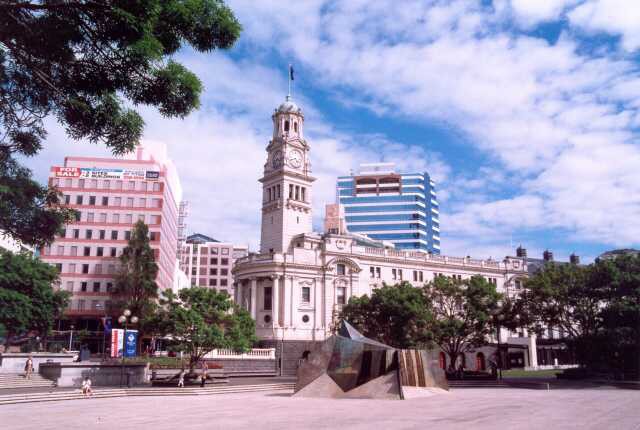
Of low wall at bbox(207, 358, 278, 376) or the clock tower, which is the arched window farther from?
low wall at bbox(207, 358, 278, 376)

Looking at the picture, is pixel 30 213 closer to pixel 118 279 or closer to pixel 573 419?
pixel 573 419

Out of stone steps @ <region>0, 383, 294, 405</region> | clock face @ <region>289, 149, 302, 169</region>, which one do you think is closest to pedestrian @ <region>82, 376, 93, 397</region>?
stone steps @ <region>0, 383, 294, 405</region>

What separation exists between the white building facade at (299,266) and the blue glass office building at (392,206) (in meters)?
51.9

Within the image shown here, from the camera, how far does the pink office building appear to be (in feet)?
245

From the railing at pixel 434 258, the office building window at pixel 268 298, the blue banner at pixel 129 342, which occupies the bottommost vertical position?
the blue banner at pixel 129 342

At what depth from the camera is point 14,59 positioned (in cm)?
1412

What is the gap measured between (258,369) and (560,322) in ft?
99.5

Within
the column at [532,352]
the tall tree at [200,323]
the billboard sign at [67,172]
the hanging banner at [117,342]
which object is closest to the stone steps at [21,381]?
the hanging banner at [117,342]

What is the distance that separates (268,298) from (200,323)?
1122 inches

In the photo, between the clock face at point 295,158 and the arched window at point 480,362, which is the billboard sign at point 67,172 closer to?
the clock face at point 295,158

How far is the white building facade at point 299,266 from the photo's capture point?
220ft

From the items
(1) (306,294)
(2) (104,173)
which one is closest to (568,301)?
(1) (306,294)

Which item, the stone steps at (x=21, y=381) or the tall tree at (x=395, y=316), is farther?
the tall tree at (x=395, y=316)

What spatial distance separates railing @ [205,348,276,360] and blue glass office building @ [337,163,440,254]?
75.3 m
